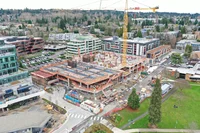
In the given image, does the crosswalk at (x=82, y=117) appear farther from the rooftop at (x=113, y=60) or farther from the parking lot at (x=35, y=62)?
the parking lot at (x=35, y=62)

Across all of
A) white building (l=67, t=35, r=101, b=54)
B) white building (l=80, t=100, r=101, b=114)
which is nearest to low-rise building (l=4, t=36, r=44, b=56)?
white building (l=67, t=35, r=101, b=54)

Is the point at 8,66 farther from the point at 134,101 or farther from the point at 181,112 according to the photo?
the point at 181,112

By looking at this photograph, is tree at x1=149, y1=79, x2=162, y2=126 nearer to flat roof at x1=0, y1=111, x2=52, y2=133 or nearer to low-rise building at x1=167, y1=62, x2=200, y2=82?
flat roof at x1=0, y1=111, x2=52, y2=133

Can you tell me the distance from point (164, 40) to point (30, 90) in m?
82.3

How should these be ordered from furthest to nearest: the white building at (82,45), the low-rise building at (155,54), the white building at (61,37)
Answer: the white building at (61,37) → the white building at (82,45) → the low-rise building at (155,54)

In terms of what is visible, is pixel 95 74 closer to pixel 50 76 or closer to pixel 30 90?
pixel 50 76

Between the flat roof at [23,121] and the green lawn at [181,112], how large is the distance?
16198 millimetres

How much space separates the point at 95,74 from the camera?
5300 centimetres

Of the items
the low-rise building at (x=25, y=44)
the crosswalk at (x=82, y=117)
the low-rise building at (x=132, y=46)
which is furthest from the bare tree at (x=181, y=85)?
the low-rise building at (x=25, y=44)

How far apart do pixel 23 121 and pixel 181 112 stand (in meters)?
31.0

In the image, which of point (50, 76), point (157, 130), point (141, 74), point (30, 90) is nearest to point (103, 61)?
point (141, 74)

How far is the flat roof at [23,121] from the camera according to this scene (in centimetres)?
3030

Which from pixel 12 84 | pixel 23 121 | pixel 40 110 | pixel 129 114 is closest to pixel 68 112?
pixel 40 110

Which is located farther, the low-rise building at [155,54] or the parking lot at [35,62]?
the low-rise building at [155,54]
